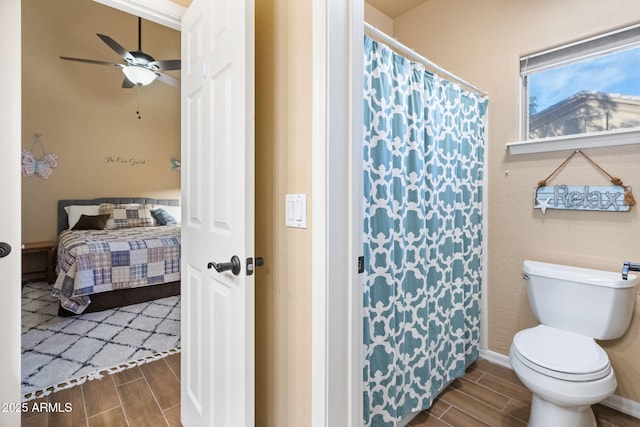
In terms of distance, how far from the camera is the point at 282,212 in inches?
44.9

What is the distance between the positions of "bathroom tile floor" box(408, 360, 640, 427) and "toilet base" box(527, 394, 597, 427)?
208mm

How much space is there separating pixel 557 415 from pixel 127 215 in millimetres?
5198

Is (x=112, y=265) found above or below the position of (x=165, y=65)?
below

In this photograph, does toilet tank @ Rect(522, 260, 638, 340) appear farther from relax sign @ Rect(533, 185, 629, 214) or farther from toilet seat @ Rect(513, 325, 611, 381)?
relax sign @ Rect(533, 185, 629, 214)

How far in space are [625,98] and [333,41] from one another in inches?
75.6

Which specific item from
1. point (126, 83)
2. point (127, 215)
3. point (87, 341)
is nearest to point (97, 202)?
point (127, 215)

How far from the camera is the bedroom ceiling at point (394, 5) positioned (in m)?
2.54

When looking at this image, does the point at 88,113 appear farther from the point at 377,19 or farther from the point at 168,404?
the point at 168,404

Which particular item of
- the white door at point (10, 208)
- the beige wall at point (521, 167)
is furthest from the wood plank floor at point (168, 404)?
the white door at point (10, 208)

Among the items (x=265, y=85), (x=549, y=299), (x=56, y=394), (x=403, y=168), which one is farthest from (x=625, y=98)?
(x=56, y=394)

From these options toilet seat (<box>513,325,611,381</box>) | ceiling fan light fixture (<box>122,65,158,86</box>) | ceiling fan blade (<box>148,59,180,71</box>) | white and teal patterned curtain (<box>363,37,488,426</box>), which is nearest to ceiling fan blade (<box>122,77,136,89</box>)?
ceiling fan light fixture (<box>122,65,158,86</box>)

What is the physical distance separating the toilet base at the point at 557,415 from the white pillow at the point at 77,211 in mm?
5453

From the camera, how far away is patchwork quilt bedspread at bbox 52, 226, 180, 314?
289 cm

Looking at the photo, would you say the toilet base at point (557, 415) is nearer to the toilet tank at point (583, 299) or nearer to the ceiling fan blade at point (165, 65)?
the toilet tank at point (583, 299)
